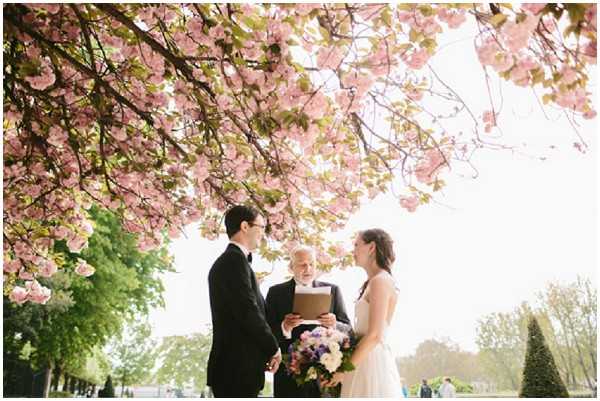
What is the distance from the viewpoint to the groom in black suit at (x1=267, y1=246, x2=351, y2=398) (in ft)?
14.0

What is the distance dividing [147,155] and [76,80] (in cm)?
87

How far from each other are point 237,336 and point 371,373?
91cm

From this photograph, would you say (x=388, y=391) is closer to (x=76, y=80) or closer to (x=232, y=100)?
(x=232, y=100)

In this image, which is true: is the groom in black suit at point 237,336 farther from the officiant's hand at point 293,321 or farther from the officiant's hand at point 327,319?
the officiant's hand at point 327,319

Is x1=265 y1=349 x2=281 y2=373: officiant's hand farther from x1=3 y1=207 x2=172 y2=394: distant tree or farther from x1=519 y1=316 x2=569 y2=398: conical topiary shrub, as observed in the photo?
x1=519 y1=316 x2=569 y2=398: conical topiary shrub

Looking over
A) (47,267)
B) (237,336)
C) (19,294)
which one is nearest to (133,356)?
(19,294)

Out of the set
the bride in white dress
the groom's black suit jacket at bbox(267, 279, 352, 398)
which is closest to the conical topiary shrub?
the groom's black suit jacket at bbox(267, 279, 352, 398)

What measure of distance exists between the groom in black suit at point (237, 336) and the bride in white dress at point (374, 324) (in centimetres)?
47

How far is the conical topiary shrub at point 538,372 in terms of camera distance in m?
13.7

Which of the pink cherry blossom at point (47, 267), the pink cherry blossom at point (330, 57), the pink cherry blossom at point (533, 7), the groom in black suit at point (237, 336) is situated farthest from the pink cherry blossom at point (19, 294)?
the pink cherry blossom at point (533, 7)

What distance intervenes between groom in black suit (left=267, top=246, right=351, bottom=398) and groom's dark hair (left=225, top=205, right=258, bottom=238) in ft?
2.12

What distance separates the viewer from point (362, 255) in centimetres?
387

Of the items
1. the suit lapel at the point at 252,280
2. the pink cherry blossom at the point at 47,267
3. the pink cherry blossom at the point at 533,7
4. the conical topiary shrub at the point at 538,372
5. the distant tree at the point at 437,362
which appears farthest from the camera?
the distant tree at the point at 437,362

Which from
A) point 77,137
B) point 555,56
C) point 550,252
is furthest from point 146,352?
point 555,56
